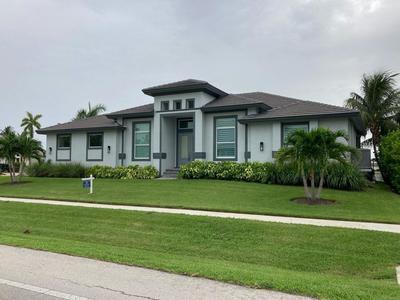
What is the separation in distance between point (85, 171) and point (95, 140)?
2526mm

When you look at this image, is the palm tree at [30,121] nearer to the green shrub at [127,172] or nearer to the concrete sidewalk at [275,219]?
the green shrub at [127,172]

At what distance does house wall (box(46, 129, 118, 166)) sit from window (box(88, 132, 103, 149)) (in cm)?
29

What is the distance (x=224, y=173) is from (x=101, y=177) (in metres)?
8.85

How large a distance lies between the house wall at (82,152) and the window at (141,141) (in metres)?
1.42

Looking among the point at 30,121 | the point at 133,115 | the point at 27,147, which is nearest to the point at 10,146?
the point at 27,147

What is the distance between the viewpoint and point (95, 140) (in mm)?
27984

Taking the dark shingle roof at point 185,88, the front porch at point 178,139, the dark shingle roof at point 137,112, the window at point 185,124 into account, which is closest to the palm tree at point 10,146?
the dark shingle roof at point 137,112

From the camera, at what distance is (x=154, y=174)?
24.8m

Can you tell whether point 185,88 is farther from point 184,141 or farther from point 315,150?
point 315,150

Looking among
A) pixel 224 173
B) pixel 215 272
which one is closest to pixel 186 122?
pixel 224 173

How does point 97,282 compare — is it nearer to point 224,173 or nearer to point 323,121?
point 224,173

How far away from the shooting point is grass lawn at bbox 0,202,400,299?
6037 millimetres

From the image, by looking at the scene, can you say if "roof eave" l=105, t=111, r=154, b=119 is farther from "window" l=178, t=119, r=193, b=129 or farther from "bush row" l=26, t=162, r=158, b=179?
"bush row" l=26, t=162, r=158, b=179

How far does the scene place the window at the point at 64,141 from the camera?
29094mm
